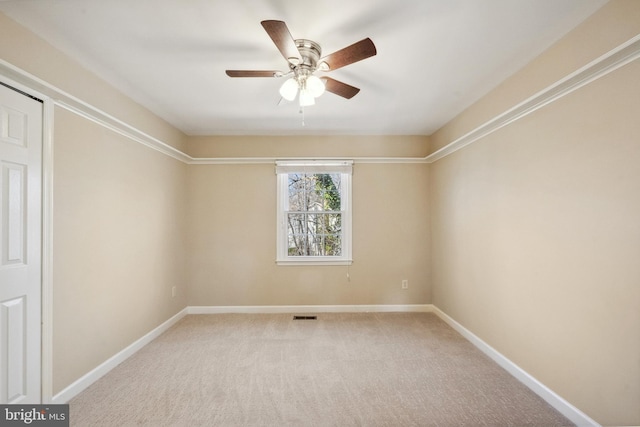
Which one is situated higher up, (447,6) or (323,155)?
(447,6)

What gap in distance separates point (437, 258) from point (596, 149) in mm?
2578

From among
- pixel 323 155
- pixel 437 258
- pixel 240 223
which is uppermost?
pixel 323 155

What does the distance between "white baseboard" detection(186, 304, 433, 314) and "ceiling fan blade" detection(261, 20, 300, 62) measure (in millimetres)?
3285

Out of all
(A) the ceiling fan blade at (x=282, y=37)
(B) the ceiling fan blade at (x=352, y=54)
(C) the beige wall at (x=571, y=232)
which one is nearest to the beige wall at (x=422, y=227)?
(C) the beige wall at (x=571, y=232)

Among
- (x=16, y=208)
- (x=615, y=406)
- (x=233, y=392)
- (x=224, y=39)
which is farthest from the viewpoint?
(x=233, y=392)

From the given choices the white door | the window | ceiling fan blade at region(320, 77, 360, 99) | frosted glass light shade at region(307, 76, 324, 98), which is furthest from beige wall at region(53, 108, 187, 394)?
ceiling fan blade at region(320, 77, 360, 99)

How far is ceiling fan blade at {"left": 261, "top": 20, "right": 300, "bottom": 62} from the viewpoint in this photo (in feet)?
5.08

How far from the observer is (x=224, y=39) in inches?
80.8

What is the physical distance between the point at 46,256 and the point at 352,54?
7.82 ft

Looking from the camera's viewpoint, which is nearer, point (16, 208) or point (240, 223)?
point (16, 208)

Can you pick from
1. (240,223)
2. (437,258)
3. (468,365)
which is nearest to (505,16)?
(468,365)

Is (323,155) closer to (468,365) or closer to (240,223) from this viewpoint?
(240,223)

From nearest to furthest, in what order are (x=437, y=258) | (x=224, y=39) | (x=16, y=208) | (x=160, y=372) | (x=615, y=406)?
(x=615, y=406)
(x=16, y=208)
(x=224, y=39)
(x=160, y=372)
(x=437, y=258)

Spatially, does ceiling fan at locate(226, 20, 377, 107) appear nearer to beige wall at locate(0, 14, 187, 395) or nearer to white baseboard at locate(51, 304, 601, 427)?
beige wall at locate(0, 14, 187, 395)
